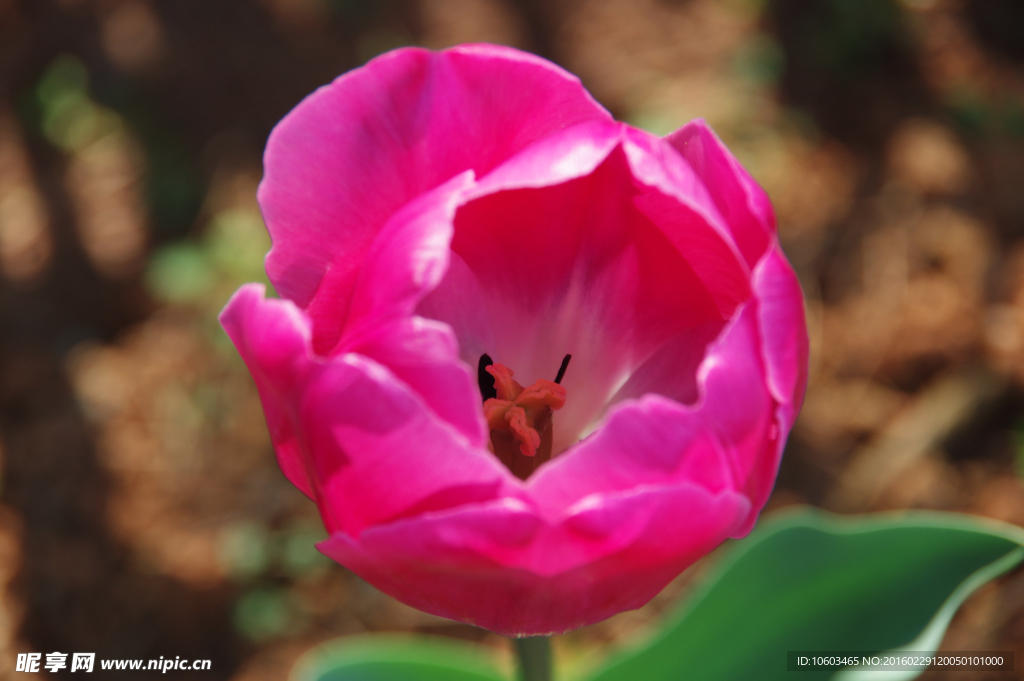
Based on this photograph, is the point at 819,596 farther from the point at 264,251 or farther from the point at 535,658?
the point at 264,251

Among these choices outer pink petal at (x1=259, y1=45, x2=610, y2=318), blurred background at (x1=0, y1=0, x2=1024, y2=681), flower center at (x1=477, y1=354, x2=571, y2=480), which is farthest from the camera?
blurred background at (x1=0, y1=0, x2=1024, y2=681)

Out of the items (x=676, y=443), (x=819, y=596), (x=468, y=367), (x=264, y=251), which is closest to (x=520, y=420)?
(x=468, y=367)

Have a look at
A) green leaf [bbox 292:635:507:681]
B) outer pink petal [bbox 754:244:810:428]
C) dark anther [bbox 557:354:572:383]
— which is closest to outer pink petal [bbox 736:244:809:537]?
outer pink petal [bbox 754:244:810:428]

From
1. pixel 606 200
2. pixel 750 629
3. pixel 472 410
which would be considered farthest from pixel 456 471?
pixel 750 629

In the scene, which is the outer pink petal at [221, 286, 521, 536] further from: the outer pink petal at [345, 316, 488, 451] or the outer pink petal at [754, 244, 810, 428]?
the outer pink petal at [754, 244, 810, 428]

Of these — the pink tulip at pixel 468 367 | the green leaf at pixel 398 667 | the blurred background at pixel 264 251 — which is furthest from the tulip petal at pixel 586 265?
the blurred background at pixel 264 251

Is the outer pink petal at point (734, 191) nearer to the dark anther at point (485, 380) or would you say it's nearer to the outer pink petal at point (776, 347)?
the outer pink petal at point (776, 347)

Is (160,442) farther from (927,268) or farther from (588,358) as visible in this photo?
(927,268)
